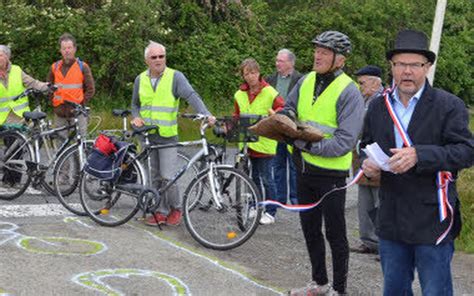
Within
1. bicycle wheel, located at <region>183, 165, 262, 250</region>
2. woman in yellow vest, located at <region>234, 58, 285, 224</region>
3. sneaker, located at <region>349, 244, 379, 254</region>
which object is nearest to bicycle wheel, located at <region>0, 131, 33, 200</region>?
bicycle wheel, located at <region>183, 165, 262, 250</region>

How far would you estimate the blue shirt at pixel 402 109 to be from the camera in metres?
4.23

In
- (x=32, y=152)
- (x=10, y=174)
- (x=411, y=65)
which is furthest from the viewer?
(x=10, y=174)

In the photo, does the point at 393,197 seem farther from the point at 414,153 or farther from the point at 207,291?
the point at 207,291

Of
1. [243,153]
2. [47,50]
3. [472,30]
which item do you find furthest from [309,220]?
[472,30]

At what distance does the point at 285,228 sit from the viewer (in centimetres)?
852

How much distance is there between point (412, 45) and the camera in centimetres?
418

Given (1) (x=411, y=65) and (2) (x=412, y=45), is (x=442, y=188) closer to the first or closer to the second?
(1) (x=411, y=65)

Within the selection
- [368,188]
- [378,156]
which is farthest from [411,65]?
[368,188]

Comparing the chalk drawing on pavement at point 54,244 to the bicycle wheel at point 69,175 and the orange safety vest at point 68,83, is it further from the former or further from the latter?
the orange safety vest at point 68,83

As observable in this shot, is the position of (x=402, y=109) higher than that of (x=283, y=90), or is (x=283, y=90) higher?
(x=402, y=109)

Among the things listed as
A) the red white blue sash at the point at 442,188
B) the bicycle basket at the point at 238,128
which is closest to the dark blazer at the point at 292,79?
the bicycle basket at the point at 238,128

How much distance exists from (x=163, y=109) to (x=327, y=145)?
261cm

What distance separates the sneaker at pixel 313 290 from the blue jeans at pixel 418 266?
4.93 feet

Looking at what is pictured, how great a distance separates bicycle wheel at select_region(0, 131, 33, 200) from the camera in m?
8.86
